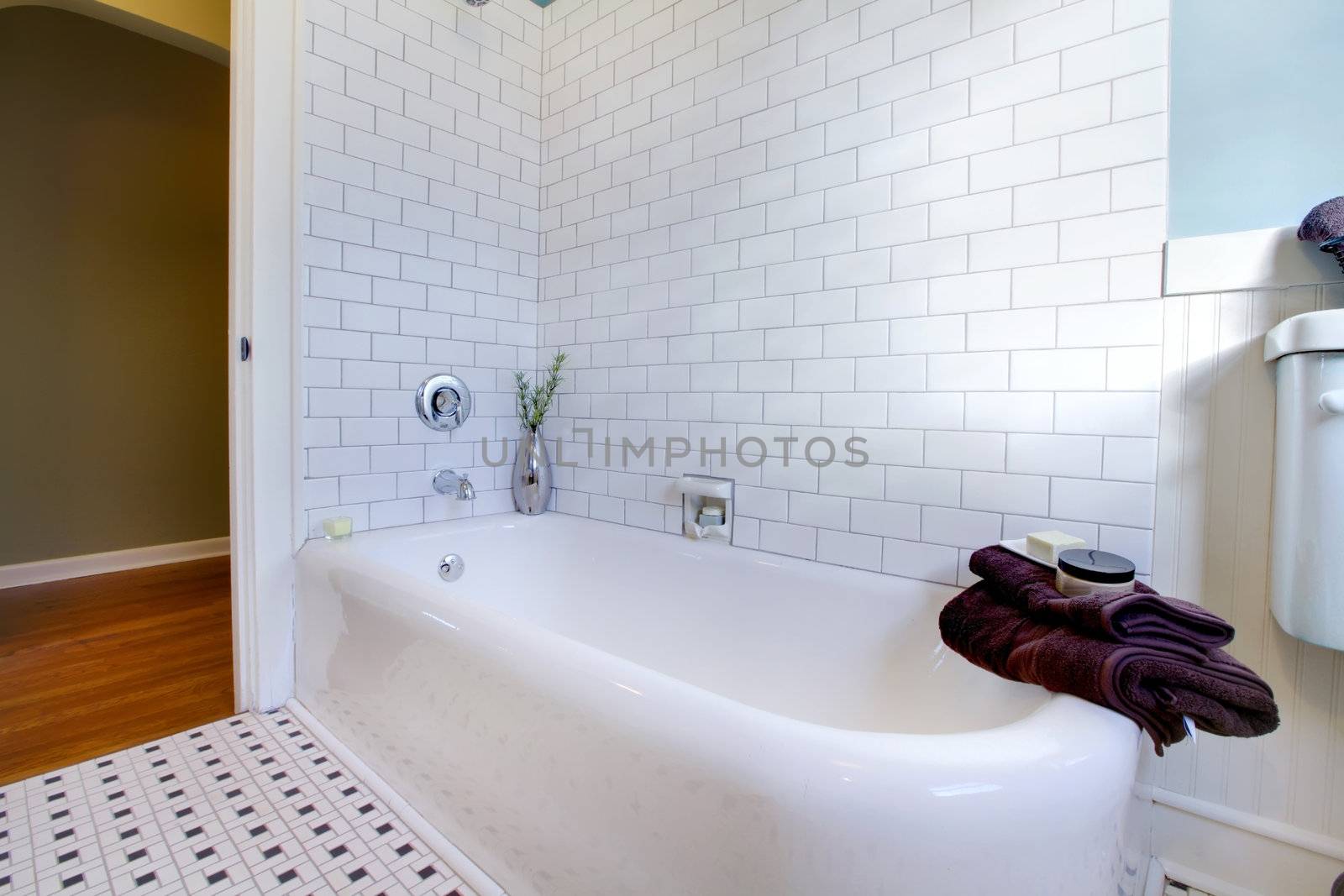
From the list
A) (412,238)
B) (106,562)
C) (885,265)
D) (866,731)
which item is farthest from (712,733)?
(106,562)

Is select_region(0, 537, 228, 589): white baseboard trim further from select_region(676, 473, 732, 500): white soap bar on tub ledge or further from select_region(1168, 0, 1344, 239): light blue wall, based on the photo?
select_region(1168, 0, 1344, 239): light blue wall

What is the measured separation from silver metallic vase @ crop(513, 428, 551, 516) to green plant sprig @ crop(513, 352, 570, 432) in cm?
7

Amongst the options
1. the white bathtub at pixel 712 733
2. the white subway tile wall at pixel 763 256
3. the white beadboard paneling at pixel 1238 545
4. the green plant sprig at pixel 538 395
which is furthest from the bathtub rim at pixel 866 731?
the green plant sprig at pixel 538 395

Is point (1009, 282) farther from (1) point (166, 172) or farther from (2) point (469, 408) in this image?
(1) point (166, 172)

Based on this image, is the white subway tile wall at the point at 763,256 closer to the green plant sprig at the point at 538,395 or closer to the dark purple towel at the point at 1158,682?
the green plant sprig at the point at 538,395

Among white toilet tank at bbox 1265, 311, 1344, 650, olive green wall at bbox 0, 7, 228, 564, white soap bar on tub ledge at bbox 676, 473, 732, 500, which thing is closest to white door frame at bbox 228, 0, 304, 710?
white soap bar on tub ledge at bbox 676, 473, 732, 500

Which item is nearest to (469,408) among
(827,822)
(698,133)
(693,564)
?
(693,564)

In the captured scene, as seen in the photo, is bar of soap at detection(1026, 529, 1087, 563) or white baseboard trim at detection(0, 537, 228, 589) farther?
white baseboard trim at detection(0, 537, 228, 589)

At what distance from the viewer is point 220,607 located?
2.60 m

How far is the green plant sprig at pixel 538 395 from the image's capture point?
2.20 meters

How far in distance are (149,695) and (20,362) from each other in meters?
2.16

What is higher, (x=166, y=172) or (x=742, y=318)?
(x=166, y=172)

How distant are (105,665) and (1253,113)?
3.50m

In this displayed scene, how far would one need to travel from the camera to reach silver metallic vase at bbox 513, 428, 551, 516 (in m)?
2.15
